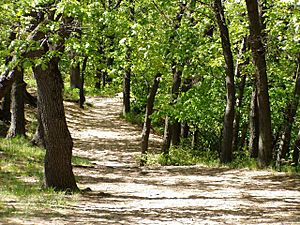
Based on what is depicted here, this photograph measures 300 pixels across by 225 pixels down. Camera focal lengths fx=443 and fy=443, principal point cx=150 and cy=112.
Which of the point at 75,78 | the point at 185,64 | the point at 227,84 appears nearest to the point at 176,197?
the point at 227,84

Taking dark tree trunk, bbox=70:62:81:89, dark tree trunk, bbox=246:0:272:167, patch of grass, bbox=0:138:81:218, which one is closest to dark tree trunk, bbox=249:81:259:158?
dark tree trunk, bbox=246:0:272:167

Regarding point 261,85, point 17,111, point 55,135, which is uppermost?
point 261,85

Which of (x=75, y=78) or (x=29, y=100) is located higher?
(x=75, y=78)

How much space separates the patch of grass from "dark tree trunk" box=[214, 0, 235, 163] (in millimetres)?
5309

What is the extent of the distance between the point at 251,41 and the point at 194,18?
4.74 m

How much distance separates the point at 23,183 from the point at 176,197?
3780mm

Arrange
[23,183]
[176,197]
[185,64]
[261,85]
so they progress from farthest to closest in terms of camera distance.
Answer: [185,64], [261,85], [23,183], [176,197]

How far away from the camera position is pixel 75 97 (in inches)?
1276

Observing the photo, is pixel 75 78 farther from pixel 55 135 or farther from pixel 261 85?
pixel 55 135

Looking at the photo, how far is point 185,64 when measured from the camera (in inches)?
634

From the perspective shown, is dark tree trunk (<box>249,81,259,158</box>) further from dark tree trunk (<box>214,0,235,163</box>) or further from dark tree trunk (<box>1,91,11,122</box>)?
dark tree trunk (<box>1,91,11,122</box>)

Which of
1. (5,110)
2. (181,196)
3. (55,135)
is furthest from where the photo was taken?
(5,110)

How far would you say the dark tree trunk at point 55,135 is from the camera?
10023mm

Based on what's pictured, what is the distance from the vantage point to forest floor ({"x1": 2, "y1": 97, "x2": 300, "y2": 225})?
26.0 feet
